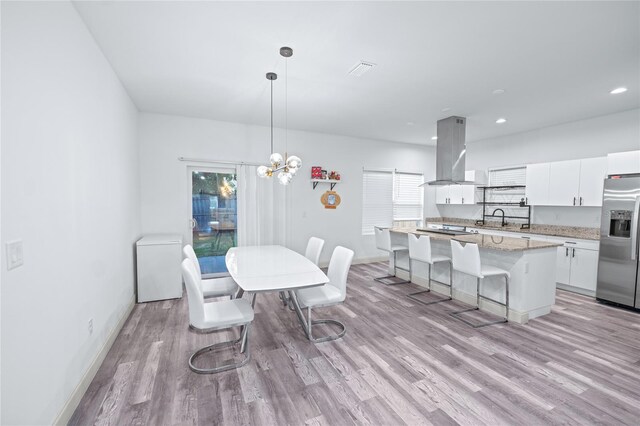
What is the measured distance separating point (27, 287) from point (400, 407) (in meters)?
2.34

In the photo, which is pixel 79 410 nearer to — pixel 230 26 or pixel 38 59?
pixel 38 59

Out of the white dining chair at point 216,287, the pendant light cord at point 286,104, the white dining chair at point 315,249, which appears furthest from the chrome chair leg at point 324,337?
the pendant light cord at point 286,104

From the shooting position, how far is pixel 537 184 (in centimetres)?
495

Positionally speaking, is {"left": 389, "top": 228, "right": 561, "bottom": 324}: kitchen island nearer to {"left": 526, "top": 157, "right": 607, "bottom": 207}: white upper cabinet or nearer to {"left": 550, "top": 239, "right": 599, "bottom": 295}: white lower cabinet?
{"left": 550, "top": 239, "right": 599, "bottom": 295}: white lower cabinet

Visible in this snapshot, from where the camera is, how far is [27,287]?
1.43 meters

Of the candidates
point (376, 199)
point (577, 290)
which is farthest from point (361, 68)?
point (577, 290)

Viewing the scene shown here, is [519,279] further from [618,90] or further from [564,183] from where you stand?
[618,90]

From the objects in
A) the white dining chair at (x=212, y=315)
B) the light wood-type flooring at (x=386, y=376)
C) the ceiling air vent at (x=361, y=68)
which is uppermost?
the ceiling air vent at (x=361, y=68)

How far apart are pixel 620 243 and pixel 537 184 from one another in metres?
1.51

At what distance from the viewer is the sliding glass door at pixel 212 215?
480cm

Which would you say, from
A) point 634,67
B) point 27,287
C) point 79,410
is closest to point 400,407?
point 79,410

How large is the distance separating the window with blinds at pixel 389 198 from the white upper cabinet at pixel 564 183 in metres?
2.61

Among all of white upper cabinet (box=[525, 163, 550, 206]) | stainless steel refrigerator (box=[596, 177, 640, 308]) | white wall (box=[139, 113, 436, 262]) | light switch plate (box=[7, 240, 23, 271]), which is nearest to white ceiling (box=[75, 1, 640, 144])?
white wall (box=[139, 113, 436, 262])

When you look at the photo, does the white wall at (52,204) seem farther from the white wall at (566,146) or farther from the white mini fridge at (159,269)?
the white wall at (566,146)
